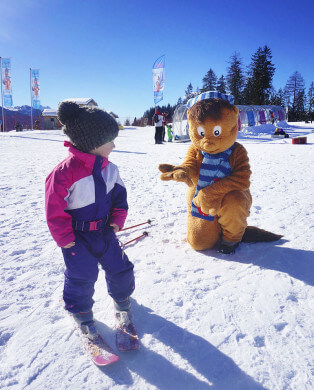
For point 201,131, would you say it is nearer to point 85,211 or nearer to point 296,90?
point 85,211

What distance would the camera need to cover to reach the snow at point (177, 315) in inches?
53.5

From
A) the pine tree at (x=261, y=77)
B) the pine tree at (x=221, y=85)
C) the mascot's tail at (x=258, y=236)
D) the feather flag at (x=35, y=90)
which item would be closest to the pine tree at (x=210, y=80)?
the pine tree at (x=221, y=85)

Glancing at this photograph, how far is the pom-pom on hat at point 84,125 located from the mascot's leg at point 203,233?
1363 mm

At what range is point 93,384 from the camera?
4.35ft

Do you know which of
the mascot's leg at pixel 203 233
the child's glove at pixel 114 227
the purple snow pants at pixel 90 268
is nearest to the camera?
the purple snow pants at pixel 90 268

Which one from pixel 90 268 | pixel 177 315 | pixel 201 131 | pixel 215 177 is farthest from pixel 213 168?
pixel 90 268

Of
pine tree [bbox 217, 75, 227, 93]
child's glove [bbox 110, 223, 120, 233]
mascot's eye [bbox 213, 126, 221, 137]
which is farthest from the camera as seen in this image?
pine tree [bbox 217, 75, 227, 93]

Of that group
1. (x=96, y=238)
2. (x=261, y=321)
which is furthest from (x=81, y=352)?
(x=261, y=321)

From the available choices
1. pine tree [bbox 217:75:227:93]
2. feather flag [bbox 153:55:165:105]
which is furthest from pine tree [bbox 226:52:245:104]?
feather flag [bbox 153:55:165:105]

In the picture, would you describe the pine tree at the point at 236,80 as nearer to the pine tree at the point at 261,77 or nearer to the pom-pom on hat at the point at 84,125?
the pine tree at the point at 261,77

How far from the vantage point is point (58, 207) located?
1.46m

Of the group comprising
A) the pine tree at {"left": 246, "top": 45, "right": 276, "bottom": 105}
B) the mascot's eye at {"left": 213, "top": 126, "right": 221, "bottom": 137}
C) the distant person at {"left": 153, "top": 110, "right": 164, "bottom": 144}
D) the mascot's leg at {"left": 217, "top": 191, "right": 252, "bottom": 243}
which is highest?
the pine tree at {"left": 246, "top": 45, "right": 276, "bottom": 105}

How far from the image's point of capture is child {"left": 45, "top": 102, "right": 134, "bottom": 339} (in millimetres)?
1475

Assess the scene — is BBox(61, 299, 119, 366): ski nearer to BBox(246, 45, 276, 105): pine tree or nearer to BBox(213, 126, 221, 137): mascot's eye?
BBox(213, 126, 221, 137): mascot's eye
